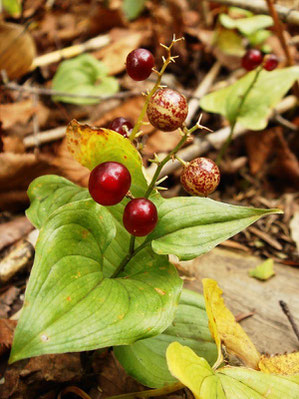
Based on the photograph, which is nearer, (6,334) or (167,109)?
(167,109)

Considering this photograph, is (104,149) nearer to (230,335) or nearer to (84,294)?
(84,294)

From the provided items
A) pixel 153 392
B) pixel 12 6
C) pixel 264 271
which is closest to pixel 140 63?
pixel 153 392

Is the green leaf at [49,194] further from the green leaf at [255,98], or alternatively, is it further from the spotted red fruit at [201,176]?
the green leaf at [255,98]

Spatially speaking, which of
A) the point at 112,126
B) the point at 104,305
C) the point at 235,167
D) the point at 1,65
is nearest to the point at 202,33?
the point at 235,167

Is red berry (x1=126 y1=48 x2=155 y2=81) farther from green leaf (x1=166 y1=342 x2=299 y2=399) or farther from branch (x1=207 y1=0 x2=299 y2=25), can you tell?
branch (x1=207 y1=0 x2=299 y2=25)

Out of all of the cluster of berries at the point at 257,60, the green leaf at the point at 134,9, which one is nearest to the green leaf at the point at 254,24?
the cluster of berries at the point at 257,60

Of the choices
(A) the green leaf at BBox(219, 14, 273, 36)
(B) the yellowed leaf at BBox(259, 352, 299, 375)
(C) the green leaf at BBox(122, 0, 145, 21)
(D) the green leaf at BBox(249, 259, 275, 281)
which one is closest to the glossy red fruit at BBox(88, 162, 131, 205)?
(B) the yellowed leaf at BBox(259, 352, 299, 375)
